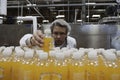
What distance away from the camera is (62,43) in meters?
2.51

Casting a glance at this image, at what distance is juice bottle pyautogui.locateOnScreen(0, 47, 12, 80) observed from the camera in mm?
1214

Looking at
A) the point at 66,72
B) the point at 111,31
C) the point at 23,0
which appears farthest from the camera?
the point at 23,0

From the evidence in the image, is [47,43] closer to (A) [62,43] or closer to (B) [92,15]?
(A) [62,43]

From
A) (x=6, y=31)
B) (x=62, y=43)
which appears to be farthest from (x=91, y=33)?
(x=62, y=43)

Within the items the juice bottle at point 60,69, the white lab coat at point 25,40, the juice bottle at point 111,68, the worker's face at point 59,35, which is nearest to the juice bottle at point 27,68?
the juice bottle at point 60,69

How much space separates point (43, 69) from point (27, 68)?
87 millimetres

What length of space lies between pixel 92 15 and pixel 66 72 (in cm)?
1082

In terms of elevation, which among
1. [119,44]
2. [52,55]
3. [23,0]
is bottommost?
[119,44]

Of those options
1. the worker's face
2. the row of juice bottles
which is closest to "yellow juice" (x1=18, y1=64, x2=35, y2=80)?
the row of juice bottles

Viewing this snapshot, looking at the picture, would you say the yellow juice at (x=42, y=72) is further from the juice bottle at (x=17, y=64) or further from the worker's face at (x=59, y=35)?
the worker's face at (x=59, y=35)

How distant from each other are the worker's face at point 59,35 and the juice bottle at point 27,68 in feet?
4.25

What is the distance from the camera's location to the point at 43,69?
1.11 meters

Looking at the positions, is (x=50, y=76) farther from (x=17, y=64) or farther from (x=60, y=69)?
(x=17, y=64)

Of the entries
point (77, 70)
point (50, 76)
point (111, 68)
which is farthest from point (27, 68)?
point (111, 68)
